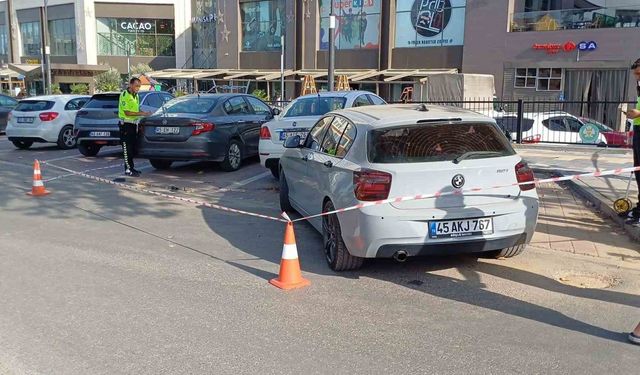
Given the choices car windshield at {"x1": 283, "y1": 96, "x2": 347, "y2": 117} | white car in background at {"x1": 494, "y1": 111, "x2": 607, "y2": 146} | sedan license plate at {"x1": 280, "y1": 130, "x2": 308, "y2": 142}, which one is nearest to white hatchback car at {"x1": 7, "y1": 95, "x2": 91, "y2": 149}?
car windshield at {"x1": 283, "y1": 96, "x2": 347, "y2": 117}

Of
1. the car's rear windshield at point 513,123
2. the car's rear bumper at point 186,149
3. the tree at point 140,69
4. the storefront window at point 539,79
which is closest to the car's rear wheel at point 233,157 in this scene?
the car's rear bumper at point 186,149

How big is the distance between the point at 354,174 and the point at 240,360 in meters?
2.07

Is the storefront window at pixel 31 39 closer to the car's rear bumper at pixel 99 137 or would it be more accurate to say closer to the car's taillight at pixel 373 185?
the car's rear bumper at pixel 99 137

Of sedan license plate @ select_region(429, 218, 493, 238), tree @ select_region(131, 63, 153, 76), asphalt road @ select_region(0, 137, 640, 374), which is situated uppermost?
tree @ select_region(131, 63, 153, 76)

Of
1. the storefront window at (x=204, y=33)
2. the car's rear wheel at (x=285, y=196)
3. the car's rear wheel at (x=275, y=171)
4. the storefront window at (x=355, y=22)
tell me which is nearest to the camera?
the car's rear wheel at (x=285, y=196)

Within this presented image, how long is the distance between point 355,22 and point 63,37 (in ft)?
97.9

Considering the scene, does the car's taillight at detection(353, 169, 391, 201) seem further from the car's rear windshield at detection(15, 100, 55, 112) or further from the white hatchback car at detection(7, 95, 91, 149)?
the car's rear windshield at detection(15, 100, 55, 112)

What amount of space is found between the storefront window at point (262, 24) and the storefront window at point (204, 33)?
396 centimetres

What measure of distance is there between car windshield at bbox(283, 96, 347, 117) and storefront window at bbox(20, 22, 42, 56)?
52.5 metres

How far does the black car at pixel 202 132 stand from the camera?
11141 millimetres

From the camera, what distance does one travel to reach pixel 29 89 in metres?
54.8

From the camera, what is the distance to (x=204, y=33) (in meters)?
47.6

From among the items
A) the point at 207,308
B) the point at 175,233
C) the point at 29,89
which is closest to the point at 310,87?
the point at 175,233

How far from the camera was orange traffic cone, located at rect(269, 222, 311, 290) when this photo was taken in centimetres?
524
